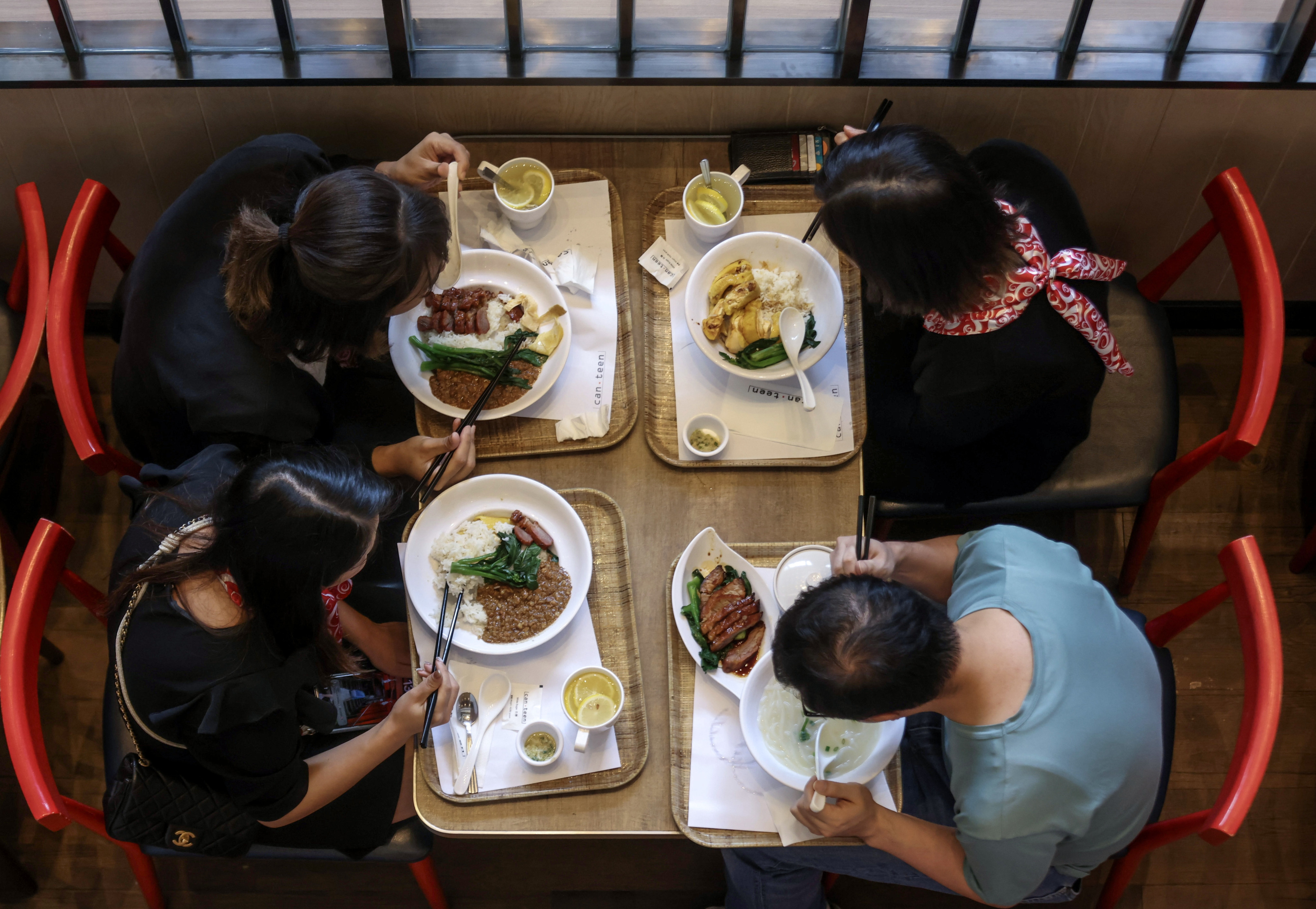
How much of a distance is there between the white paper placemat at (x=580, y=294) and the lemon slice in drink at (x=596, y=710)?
2.12 ft

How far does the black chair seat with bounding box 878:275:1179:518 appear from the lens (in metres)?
2.46

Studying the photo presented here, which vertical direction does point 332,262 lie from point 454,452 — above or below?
above

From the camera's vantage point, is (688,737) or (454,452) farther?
(454,452)

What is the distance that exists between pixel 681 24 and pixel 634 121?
0.27 metres

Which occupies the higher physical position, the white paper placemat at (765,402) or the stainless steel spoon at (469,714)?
the white paper placemat at (765,402)

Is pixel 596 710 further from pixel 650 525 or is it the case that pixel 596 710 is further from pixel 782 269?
pixel 782 269

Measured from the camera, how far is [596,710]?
1.94 metres

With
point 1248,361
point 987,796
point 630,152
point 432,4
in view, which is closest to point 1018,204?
point 1248,361

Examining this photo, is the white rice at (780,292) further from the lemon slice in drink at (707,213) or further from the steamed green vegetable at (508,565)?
the steamed green vegetable at (508,565)

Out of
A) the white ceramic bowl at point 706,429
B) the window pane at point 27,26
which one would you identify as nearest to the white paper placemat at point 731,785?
the white ceramic bowl at point 706,429

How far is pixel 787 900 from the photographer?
2303mm

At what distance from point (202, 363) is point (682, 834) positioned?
1.42 meters

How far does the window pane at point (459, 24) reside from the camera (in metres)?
2.39

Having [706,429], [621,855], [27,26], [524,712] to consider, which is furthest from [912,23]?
[621,855]
